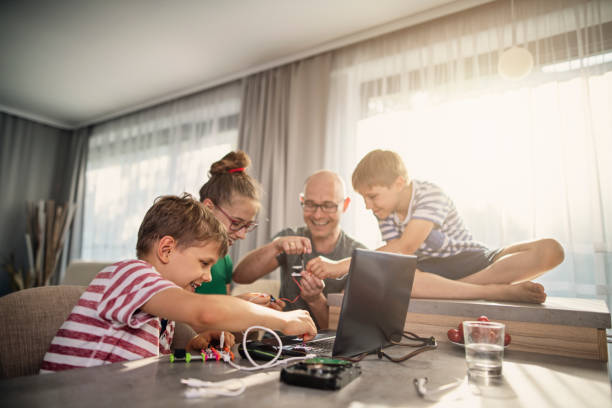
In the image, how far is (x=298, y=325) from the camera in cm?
90

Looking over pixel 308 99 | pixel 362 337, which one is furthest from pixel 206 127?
pixel 362 337

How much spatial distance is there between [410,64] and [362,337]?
8.40 feet

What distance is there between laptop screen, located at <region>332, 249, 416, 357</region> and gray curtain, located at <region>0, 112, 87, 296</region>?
17.1ft

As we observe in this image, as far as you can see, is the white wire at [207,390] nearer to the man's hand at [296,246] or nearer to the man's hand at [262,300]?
the man's hand at [262,300]

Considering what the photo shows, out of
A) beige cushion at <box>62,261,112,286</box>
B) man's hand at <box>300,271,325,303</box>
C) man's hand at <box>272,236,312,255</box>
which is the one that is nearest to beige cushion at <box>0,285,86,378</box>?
man's hand at <box>300,271,325,303</box>

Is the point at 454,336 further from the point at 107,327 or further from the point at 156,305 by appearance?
the point at 107,327

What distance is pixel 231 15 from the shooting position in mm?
2816

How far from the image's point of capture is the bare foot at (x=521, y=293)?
1.20m

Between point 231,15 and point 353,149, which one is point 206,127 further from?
point 353,149

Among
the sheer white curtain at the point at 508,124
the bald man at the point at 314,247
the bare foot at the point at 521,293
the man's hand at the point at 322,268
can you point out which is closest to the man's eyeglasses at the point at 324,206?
the bald man at the point at 314,247

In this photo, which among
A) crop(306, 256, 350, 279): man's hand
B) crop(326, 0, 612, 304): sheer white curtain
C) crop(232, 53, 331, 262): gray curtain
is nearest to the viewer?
crop(306, 256, 350, 279): man's hand

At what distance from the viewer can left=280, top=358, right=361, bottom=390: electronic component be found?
0.63 meters

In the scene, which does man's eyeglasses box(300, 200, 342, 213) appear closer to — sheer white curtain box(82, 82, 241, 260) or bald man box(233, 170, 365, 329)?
bald man box(233, 170, 365, 329)

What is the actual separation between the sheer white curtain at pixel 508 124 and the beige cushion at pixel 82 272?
1986 mm
